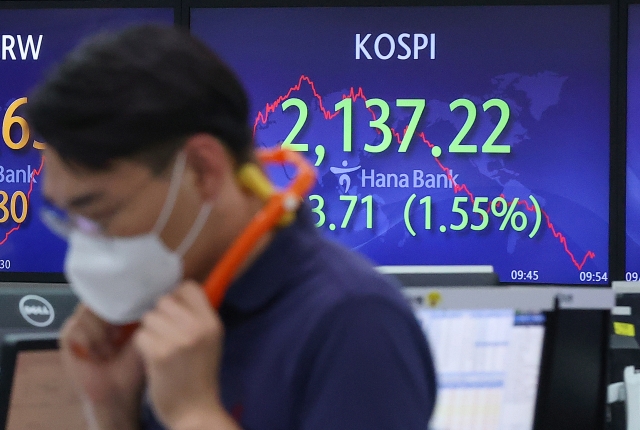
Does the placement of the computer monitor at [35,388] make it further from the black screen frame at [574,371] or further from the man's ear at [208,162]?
the black screen frame at [574,371]

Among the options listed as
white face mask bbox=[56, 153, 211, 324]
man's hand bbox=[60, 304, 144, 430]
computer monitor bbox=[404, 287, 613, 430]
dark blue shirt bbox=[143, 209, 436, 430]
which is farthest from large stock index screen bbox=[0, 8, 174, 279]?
dark blue shirt bbox=[143, 209, 436, 430]

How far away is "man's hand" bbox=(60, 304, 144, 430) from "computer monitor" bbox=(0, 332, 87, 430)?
32 centimetres

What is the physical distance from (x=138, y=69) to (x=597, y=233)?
2.83m

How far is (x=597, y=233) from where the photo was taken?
3.30m

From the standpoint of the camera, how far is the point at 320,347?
764mm

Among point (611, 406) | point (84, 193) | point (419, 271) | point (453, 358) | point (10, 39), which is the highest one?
point (10, 39)

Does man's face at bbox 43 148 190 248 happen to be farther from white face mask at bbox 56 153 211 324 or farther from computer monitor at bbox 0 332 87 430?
computer monitor at bbox 0 332 87 430

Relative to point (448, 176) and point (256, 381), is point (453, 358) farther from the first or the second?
point (448, 176)

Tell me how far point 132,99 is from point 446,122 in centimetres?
270

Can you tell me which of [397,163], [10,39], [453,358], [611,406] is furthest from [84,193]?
[10,39]

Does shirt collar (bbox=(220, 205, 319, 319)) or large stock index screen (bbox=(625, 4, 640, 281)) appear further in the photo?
large stock index screen (bbox=(625, 4, 640, 281))

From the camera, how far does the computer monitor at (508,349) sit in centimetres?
144

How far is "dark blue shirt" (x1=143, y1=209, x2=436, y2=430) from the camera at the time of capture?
746 mm

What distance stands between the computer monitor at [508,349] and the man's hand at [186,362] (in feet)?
2.27
